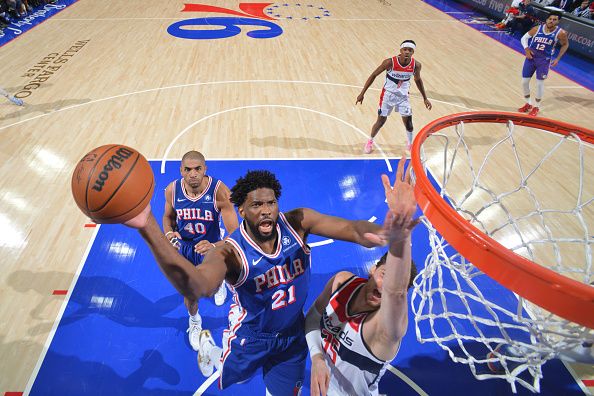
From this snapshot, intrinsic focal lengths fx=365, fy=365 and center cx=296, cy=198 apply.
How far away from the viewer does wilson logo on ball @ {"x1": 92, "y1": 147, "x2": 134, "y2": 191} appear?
175cm

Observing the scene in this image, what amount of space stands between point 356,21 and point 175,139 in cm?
1003

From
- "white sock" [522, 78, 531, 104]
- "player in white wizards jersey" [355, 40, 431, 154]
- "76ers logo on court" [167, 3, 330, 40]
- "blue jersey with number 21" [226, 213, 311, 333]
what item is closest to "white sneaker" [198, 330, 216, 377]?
"blue jersey with number 21" [226, 213, 311, 333]

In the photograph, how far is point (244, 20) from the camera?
43.7ft

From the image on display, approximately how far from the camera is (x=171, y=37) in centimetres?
1152

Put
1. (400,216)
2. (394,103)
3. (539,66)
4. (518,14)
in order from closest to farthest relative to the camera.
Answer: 1. (400,216)
2. (394,103)
3. (539,66)
4. (518,14)

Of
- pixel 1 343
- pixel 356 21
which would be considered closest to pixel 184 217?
pixel 1 343

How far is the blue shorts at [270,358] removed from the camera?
2.52 metres

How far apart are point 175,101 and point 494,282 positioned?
686cm

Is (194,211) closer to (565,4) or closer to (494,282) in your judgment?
(494,282)

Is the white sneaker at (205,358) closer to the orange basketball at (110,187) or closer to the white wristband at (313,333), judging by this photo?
the white wristband at (313,333)

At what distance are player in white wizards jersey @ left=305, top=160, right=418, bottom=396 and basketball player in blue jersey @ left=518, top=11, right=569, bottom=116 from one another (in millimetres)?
7439

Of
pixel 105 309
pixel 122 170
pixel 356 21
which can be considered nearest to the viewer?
pixel 122 170

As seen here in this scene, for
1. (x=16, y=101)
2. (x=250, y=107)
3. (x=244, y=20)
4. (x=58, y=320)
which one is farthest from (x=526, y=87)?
(x=16, y=101)

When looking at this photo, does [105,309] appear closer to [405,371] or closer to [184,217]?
[184,217]
